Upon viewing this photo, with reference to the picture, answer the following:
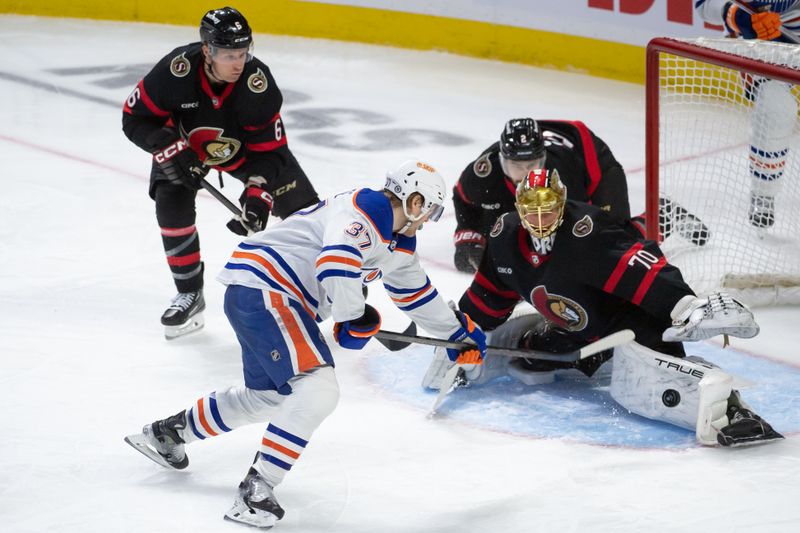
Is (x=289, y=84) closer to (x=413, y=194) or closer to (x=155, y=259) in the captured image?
(x=155, y=259)

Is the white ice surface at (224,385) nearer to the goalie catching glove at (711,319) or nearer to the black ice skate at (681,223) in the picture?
the goalie catching glove at (711,319)

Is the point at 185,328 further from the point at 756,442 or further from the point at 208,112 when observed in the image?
the point at 756,442

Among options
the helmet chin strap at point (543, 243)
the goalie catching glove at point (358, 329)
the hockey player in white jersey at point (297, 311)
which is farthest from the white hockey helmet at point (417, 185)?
the helmet chin strap at point (543, 243)

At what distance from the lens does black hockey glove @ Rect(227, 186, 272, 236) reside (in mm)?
3990

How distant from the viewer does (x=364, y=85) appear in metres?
7.28

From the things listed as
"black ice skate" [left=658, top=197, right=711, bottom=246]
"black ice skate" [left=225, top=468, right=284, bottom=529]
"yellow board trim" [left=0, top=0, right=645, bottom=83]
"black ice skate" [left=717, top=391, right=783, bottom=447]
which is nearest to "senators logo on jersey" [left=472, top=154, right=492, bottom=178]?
"black ice skate" [left=658, top=197, right=711, bottom=246]

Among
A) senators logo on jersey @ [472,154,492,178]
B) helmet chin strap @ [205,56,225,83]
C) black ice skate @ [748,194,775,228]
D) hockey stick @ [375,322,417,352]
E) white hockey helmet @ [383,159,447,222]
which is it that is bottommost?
hockey stick @ [375,322,417,352]

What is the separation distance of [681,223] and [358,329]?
2.18 meters

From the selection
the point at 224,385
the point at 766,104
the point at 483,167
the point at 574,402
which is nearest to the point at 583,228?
the point at 574,402

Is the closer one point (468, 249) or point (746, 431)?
point (746, 431)

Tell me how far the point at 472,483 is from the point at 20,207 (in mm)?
2987

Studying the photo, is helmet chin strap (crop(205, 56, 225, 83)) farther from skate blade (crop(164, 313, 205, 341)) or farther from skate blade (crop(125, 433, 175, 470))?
skate blade (crop(125, 433, 175, 470))

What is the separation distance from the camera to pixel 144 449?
3074 millimetres

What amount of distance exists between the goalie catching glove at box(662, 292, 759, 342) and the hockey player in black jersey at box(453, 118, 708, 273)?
2.96 ft
